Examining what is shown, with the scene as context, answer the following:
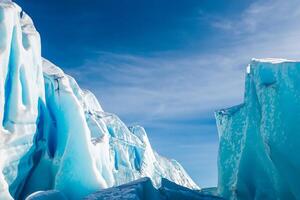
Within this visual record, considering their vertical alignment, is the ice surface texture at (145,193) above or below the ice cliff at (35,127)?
below

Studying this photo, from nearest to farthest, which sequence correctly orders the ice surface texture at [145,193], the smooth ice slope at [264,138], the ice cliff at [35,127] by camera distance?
the ice surface texture at [145,193] < the smooth ice slope at [264,138] < the ice cliff at [35,127]

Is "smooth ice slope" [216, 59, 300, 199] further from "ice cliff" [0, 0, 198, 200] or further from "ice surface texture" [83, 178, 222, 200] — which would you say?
"ice cliff" [0, 0, 198, 200]

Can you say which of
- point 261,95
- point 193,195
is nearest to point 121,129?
point 261,95

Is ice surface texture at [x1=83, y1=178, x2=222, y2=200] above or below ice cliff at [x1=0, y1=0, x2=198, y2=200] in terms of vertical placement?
below

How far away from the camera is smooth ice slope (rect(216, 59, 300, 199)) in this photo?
1360cm

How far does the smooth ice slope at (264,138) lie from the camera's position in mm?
13602

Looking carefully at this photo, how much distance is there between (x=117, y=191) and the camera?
10344 millimetres

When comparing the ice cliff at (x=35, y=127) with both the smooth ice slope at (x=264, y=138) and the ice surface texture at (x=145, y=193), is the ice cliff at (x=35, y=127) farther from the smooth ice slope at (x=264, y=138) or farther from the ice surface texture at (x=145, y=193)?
the smooth ice slope at (x=264, y=138)

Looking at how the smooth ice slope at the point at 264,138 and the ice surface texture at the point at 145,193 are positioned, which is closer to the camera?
the ice surface texture at the point at 145,193

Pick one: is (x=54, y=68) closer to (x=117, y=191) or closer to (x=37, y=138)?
(x=37, y=138)

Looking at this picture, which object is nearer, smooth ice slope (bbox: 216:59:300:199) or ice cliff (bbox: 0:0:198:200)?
smooth ice slope (bbox: 216:59:300:199)

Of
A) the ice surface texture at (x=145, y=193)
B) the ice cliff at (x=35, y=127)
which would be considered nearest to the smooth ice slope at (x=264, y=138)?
the ice surface texture at (x=145, y=193)

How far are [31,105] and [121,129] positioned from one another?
18449 mm

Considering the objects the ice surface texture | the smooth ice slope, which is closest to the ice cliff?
the ice surface texture
